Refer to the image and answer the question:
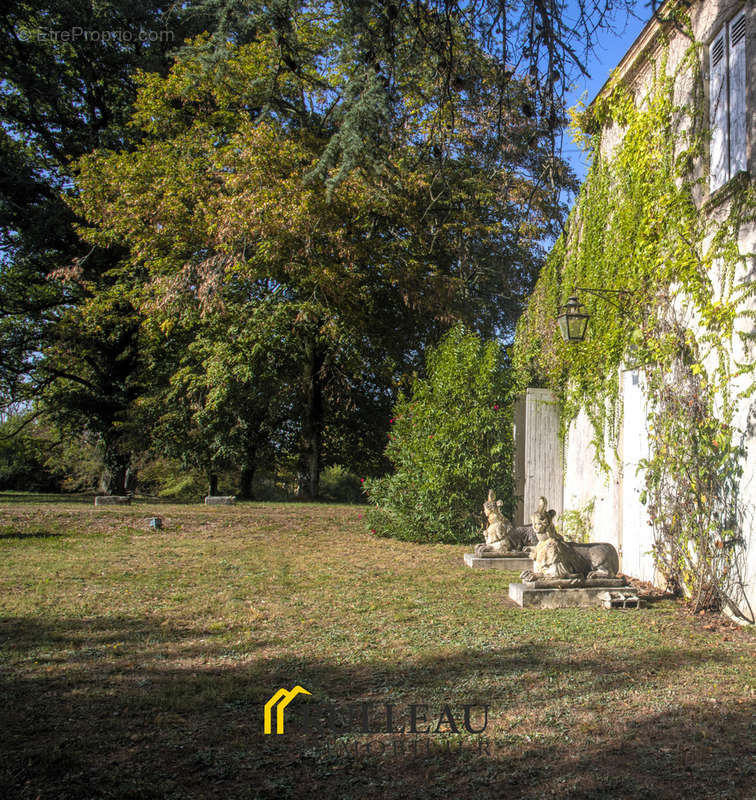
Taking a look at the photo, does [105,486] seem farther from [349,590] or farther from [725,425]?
[725,425]

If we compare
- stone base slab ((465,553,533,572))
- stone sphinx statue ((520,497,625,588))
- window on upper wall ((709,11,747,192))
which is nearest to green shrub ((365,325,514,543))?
stone base slab ((465,553,533,572))

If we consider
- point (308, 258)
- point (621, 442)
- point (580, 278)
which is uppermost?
point (308, 258)

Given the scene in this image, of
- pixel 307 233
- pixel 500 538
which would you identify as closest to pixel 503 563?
pixel 500 538

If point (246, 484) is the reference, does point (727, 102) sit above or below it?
above

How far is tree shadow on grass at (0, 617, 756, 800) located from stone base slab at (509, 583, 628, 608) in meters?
1.42

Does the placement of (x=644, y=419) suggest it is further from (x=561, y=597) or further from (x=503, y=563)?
(x=503, y=563)

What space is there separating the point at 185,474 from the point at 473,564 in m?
16.8

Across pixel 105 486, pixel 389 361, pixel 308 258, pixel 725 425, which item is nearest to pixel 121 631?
pixel 725 425

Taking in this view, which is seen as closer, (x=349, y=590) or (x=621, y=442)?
(x=349, y=590)

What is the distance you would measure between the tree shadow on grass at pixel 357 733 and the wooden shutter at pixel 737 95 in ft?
13.5

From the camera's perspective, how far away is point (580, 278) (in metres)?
9.16

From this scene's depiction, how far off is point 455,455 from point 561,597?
180 inches

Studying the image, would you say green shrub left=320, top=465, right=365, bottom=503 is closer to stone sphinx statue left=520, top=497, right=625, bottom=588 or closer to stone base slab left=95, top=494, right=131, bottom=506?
stone base slab left=95, top=494, right=131, bottom=506

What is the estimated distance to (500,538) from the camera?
8.80 meters
